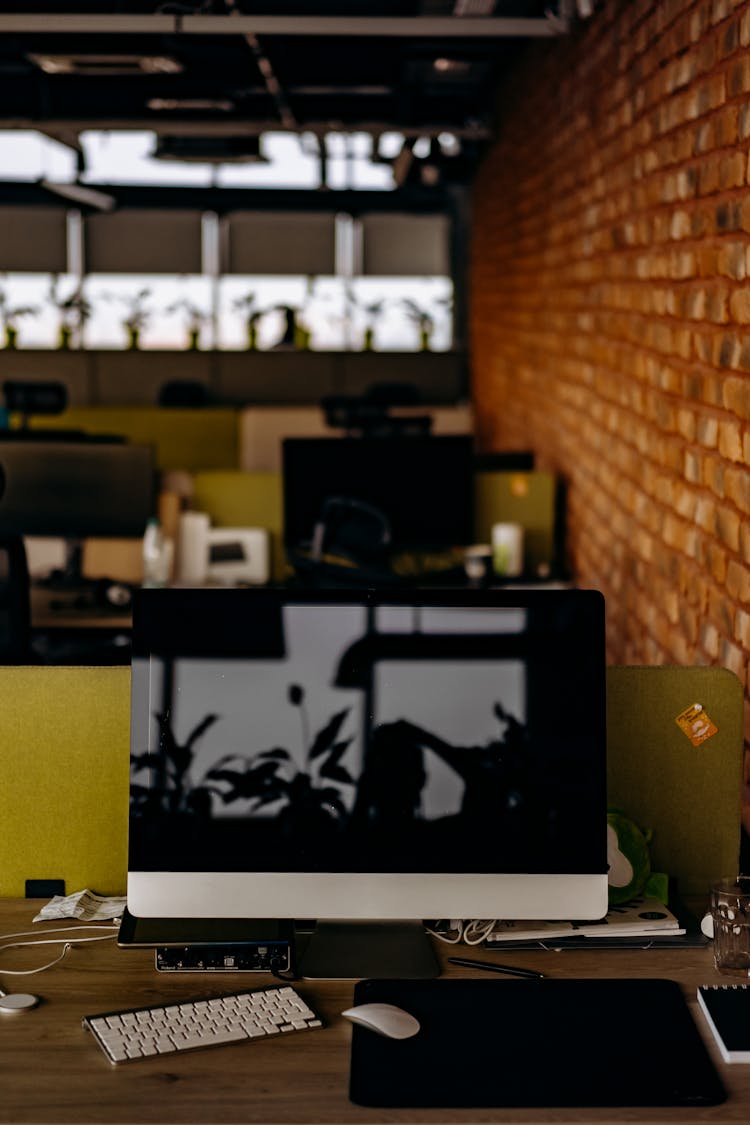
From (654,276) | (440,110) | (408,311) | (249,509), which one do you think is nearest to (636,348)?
(654,276)

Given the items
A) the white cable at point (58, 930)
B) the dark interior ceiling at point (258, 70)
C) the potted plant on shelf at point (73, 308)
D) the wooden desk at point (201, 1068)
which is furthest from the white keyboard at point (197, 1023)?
the potted plant on shelf at point (73, 308)

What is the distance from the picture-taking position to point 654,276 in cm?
311

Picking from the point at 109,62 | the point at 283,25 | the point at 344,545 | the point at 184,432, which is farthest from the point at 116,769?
the point at 184,432

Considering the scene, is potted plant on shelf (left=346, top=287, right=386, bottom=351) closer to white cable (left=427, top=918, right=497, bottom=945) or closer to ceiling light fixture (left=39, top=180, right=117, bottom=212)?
ceiling light fixture (left=39, top=180, right=117, bottom=212)

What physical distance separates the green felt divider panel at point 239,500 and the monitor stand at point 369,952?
2.98 m

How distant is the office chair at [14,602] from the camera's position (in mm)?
3346

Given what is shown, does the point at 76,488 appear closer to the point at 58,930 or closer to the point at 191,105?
the point at 191,105

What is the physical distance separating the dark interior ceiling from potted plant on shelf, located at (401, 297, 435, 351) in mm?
3096

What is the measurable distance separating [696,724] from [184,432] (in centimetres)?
602

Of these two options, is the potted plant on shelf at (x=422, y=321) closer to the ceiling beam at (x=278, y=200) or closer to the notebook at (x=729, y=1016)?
the ceiling beam at (x=278, y=200)

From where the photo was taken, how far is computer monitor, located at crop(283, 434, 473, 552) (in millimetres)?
4410

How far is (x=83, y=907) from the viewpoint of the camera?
1.83m

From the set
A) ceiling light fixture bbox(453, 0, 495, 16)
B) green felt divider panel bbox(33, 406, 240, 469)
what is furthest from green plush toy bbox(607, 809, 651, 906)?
green felt divider panel bbox(33, 406, 240, 469)

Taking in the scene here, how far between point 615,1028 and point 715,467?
4.36 ft
